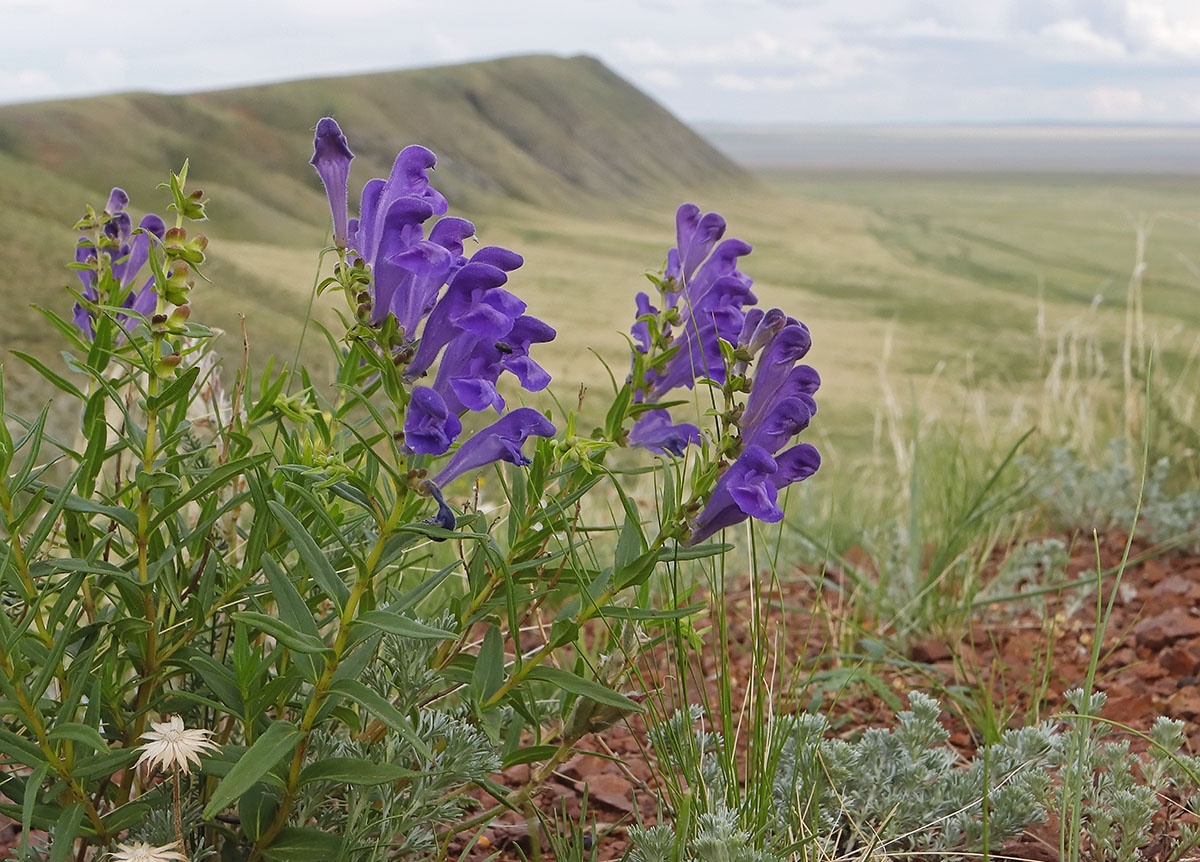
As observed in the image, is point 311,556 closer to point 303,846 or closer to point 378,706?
point 378,706

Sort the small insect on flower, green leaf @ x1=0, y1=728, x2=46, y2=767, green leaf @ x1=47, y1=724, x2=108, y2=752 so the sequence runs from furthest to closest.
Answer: green leaf @ x1=0, y1=728, x2=46, y2=767 < green leaf @ x1=47, y1=724, x2=108, y2=752 < the small insect on flower

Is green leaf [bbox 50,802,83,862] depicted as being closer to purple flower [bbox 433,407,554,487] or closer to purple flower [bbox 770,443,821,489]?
purple flower [bbox 433,407,554,487]

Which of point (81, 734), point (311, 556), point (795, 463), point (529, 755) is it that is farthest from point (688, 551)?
point (81, 734)

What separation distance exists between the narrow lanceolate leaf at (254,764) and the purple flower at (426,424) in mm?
477

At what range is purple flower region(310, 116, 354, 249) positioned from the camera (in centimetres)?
177

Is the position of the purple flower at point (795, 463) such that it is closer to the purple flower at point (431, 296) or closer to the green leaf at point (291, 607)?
the purple flower at point (431, 296)

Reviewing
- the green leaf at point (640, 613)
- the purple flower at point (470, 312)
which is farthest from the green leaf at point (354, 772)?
the purple flower at point (470, 312)

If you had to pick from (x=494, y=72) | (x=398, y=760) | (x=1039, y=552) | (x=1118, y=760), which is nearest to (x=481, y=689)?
(x=398, y=760)

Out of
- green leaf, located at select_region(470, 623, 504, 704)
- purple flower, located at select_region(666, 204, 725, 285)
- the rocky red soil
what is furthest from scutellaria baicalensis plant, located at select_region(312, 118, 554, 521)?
the rocky red soil

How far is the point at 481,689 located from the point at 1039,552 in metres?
3.06

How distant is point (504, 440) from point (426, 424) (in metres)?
0.18

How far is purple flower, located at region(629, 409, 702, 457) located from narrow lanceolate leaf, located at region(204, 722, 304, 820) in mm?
863

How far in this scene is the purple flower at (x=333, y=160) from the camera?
1.77 meters

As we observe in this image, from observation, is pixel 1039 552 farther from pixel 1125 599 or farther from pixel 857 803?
pixel 857 803
